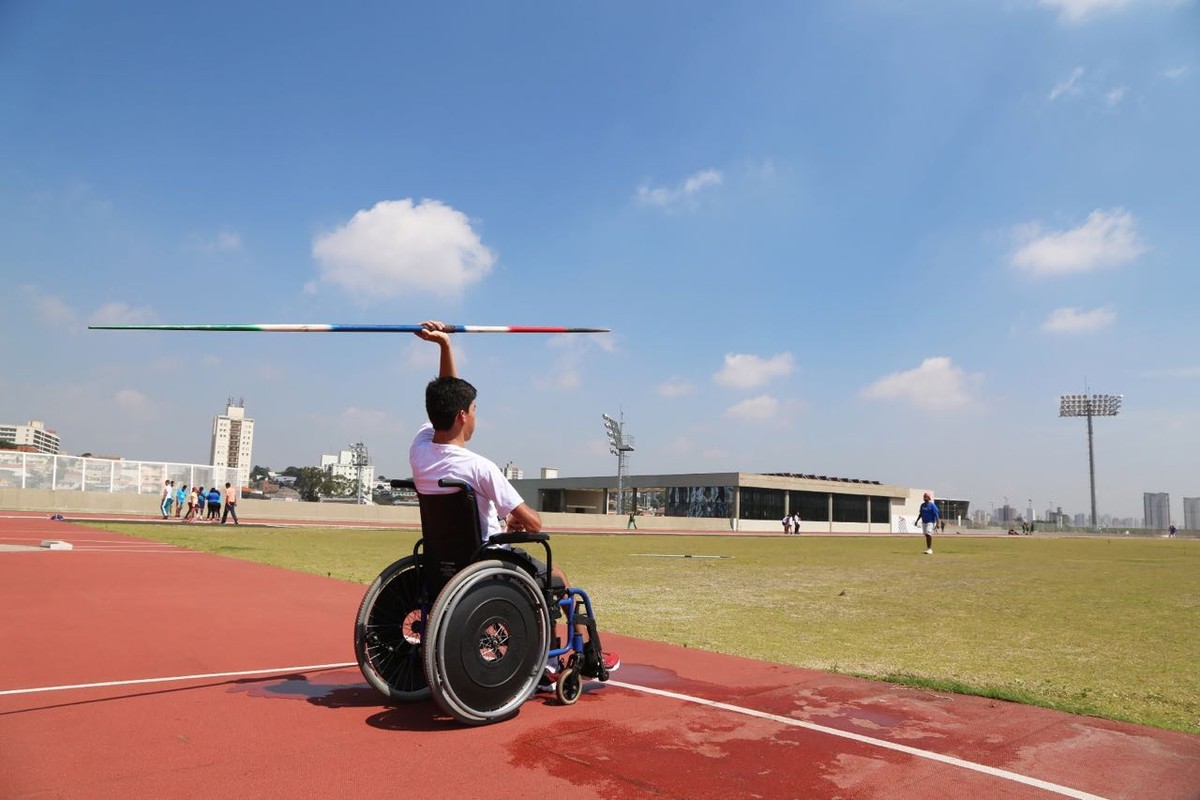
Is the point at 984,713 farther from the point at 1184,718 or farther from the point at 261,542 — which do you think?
the point at 261,542

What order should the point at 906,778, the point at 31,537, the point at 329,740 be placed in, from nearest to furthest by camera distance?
the point at 906,778 → the point at 329,740 → the point at 31,537

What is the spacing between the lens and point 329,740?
3.35m

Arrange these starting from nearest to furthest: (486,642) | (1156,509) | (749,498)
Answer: (486,642) < (749,498) < (1156,509)

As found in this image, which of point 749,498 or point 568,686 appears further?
point 749,498

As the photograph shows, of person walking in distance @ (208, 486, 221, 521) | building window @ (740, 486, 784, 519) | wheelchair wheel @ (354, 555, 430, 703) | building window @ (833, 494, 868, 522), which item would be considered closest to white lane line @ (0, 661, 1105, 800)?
wheelchair wheel @ (354, 555, 430, 703)

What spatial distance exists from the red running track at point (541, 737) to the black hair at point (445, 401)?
1515 mm

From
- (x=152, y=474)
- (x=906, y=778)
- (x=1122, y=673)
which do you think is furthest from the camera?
(x=152, y=474)

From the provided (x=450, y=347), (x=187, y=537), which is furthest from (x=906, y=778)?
(x=187, y=537)

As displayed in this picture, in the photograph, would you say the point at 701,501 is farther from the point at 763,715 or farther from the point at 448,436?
the point at 448,436

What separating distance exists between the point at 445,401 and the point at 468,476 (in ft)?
1.52

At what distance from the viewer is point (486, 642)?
3.64m

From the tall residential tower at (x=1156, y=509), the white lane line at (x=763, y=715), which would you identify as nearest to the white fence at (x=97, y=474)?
the white lane line at (x=763, y=715)

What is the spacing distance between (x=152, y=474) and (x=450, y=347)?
3952 cm

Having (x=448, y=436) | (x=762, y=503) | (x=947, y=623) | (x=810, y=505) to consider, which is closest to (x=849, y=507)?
(x=810, y=505)
